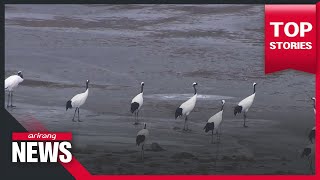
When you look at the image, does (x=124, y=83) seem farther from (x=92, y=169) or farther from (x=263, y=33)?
(x=263, y=33)

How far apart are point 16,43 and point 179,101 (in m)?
1.60

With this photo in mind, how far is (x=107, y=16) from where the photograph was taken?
796cm

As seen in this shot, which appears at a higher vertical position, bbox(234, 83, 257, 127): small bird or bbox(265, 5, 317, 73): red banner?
bbox(265, 5, 317, 73): red banner

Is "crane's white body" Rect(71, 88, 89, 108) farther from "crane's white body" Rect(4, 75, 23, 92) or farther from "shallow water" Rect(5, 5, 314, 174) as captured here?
"crane's white body" Rect(4, 75, 23, 92)

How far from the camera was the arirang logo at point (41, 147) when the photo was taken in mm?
7906

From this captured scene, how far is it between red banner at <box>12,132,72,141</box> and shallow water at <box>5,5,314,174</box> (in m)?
0.08

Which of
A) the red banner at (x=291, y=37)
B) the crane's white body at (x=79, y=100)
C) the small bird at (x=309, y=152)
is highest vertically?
the red banner at (x=291, y=37)

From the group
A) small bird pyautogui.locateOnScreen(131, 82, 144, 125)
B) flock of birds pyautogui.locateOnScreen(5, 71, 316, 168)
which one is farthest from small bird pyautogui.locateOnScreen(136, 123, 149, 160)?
small bird pyautogui.locateOnScreen(131, 82, 144, 125)

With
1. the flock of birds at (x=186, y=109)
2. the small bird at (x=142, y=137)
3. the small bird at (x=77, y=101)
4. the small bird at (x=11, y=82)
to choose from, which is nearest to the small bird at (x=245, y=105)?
the flock of birds at (x=186, y=109)

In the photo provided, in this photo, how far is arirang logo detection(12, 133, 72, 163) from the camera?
7906 millimetres

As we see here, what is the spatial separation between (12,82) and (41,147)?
25.6 inches

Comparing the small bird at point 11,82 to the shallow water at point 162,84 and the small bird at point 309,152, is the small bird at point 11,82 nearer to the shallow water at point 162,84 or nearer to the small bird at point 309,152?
the shallow water at point 162,84

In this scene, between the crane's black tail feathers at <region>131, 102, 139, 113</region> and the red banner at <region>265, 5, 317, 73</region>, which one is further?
the crane's black tail feathers at <region>131, 102, 139, 113</region>

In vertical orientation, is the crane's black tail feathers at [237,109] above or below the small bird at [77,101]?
below
